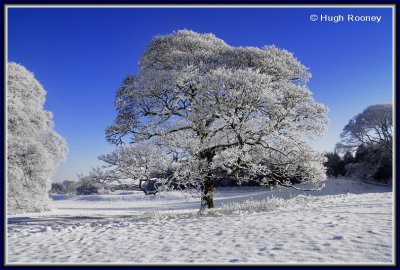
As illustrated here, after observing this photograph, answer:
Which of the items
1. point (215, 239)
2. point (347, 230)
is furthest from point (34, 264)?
point (347, 230)

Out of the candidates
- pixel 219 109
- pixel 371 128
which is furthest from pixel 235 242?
pixel 371 128

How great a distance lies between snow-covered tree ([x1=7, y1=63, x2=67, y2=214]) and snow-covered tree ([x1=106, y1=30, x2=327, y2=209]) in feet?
18.7

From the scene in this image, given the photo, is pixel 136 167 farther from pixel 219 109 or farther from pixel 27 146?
pixel 27 146

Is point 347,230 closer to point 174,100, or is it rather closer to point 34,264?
point 34,264

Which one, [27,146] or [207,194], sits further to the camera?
[27,146]

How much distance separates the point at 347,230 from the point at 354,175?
118 ft

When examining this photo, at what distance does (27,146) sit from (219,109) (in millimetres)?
11836

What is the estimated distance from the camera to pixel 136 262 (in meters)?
6.00

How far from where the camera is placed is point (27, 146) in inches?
718

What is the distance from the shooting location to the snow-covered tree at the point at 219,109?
1262 centimetres

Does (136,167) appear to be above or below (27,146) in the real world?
below

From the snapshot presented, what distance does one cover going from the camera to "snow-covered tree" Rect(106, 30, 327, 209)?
Result: 41.4 feet

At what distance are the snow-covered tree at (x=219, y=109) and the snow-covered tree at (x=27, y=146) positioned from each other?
5.71 metres

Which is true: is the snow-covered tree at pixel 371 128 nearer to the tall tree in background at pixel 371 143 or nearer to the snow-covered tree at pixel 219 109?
the tall tree in background at pixel 371 143
